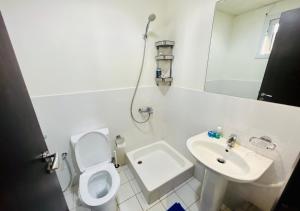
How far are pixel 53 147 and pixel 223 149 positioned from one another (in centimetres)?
181

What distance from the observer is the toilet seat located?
4.20 ft

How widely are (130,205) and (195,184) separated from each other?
87cm

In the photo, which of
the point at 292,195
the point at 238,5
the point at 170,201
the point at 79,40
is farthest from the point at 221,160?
the point at 79,40

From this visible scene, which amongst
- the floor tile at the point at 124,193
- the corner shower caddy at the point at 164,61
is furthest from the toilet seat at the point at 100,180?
the corner shower caddy at the point at 164,61

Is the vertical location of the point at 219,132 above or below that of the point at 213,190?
above

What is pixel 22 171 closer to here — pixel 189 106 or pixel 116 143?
pixel 116 143

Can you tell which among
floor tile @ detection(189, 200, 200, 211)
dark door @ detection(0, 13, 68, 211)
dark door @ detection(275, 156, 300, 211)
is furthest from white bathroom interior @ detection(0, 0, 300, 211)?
dark door @ detection(0, 13, 68, 211)

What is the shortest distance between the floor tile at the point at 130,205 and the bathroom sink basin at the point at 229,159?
966 millimetres

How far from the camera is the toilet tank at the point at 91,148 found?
4.74 feet

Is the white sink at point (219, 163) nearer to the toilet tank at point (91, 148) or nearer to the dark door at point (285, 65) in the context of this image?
the dark door at point (285, 65)

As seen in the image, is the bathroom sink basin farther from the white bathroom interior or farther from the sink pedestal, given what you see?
the sink pedestal

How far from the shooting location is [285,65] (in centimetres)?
92

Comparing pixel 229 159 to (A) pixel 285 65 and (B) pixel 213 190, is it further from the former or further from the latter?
(A) pixel 285 65

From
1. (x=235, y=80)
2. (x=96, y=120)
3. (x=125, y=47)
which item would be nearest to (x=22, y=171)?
(x=96, y=120)
